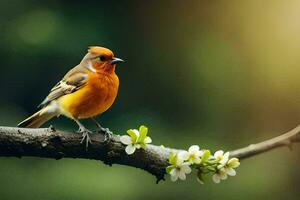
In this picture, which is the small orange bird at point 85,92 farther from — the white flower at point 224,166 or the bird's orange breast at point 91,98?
the white flower at point 224,166

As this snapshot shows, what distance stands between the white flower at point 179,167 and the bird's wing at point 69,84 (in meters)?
0.23

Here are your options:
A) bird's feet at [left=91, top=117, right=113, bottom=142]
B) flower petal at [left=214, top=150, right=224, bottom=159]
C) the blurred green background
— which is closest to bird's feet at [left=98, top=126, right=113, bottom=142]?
bird's feet at [left=91, top=117, right=113, bottom=142]

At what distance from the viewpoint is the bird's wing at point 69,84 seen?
1.21 meters

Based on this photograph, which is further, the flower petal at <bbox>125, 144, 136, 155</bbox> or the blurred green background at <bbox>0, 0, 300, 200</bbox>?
the blurred green background at <bbox>0, 0, 300, 200</bbox>

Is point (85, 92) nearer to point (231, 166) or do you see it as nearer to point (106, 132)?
point (106, 132)

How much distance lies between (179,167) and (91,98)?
0.72 ft

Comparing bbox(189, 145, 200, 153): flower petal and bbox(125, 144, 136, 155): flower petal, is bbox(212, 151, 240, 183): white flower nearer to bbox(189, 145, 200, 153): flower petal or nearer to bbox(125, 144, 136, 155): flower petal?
bbox(189, 145, 200, 153): flower petal

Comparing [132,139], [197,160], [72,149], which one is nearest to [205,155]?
[197,160]

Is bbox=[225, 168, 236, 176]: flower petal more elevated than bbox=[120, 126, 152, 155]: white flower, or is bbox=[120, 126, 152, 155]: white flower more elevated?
bbox=[120, 126, 152, 155]: white flower

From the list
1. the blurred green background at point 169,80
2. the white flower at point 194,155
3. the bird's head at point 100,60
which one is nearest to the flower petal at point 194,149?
the white flower at point 194,155

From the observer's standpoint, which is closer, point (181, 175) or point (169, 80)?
point (181, 175)

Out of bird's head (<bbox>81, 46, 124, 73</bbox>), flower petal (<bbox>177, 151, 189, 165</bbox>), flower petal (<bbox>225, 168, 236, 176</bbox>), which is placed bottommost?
flower petal (<bbox>225, 168, 236, 176</bbox>)

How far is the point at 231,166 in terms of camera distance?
1.25 metres

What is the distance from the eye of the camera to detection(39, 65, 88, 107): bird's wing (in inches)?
47.5
